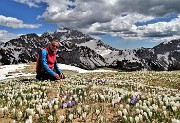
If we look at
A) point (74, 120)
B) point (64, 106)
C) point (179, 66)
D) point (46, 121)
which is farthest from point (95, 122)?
point (179, 66)

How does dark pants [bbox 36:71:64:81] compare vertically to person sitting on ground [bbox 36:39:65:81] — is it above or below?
below

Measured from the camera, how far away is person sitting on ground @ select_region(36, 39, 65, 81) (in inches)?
893

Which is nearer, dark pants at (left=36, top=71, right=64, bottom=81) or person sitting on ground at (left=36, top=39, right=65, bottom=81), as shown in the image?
person sitting on ground at (left=36, top=39, right=65, bottom=81)

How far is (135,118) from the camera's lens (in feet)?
28.7

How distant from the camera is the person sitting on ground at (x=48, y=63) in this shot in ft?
74.4

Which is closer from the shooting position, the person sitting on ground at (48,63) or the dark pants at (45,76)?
the person sitting on ground at (48,63)

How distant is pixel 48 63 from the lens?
2459cm

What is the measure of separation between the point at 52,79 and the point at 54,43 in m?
2.89

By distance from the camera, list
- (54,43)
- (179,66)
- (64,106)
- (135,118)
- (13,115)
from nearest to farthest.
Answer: (135,118), (13,115), (64,106), (54,43), (179,66)

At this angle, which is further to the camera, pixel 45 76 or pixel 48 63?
pixel 48 63

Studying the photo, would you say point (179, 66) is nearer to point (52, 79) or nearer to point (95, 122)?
point (52, 79)

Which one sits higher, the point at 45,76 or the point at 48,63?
the point at 48,63


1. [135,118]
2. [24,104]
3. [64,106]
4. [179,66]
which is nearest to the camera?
[135,118]

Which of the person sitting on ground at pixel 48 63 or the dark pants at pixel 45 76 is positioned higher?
the person sitting on ground at pixel 48 63
